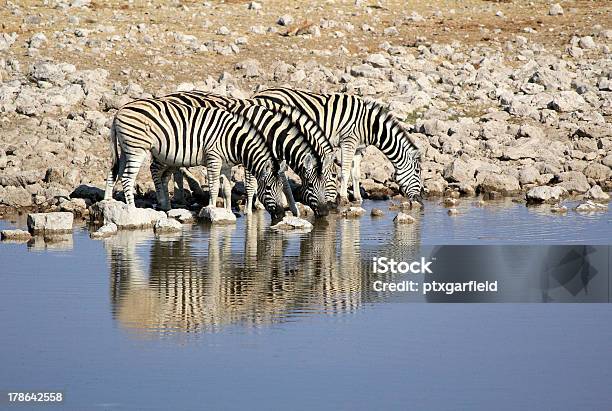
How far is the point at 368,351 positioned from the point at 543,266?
3920mm

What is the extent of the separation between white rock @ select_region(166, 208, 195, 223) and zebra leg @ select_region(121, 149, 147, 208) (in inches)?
20.4

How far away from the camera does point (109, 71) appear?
25.2 meters

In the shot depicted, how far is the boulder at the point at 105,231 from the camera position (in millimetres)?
15953

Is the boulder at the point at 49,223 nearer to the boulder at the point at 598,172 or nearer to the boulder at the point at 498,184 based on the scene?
the boulder at the point at 498,184

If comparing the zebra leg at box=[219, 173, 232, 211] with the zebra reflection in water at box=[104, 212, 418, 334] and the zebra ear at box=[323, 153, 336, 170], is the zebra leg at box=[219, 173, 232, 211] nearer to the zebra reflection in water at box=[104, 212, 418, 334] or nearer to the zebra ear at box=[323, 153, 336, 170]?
the zebra reflection in water at box=[104, 212, 418, 334]

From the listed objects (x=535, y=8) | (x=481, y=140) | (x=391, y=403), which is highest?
(x=535, y=8)

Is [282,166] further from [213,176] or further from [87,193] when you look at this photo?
[87,193]

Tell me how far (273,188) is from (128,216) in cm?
205

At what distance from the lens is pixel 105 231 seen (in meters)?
A: 16.0

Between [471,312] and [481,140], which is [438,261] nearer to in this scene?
[471,312]

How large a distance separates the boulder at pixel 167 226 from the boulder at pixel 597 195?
6.34 metres

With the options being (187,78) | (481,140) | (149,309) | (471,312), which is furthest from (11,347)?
(187,78)

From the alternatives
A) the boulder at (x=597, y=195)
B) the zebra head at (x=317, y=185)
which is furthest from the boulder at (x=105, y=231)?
the boulder at (x=597, y=195)

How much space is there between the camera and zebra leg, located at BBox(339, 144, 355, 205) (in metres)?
19.2
